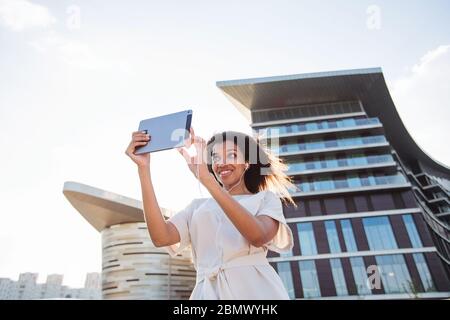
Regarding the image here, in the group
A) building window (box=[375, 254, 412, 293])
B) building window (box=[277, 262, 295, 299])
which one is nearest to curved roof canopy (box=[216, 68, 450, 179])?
building window (box=[277, 262, 295, 299])

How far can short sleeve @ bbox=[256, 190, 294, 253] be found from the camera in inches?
50.9

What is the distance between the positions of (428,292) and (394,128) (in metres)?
21.6

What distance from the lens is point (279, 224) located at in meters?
1.33

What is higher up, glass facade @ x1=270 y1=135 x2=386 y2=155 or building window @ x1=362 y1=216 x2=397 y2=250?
glass facade @ x1=270 y1=135 x2=386 y2=155

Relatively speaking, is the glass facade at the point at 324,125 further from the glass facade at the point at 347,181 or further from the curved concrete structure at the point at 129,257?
the curved concrete structure at the point at 129,257

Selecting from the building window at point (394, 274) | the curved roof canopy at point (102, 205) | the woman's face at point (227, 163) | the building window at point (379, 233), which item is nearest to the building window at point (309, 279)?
the building window at point (394, 274)

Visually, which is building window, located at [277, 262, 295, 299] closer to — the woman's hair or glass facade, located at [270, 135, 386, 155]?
glass facade, located at [270, 135, 386, 155]

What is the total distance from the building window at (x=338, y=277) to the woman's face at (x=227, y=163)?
24319mm

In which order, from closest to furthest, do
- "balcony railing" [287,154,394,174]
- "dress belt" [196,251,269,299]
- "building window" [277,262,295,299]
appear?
1. "dress belt" [196,251,269,299]
2. "building window" [277,262,295,299]
3. "balcony railing" [287,154,394,174]

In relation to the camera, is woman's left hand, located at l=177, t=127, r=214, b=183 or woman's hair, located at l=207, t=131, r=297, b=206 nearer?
woman's left hand, located at l=177, t=127, r=214, b=183

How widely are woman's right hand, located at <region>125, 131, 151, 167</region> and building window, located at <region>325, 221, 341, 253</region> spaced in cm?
2551

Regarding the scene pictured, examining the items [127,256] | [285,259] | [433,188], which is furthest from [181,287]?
[433,188]

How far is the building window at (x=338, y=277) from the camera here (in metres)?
22.5

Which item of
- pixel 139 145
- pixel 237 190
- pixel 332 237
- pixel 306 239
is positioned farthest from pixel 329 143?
pixel 139 145
